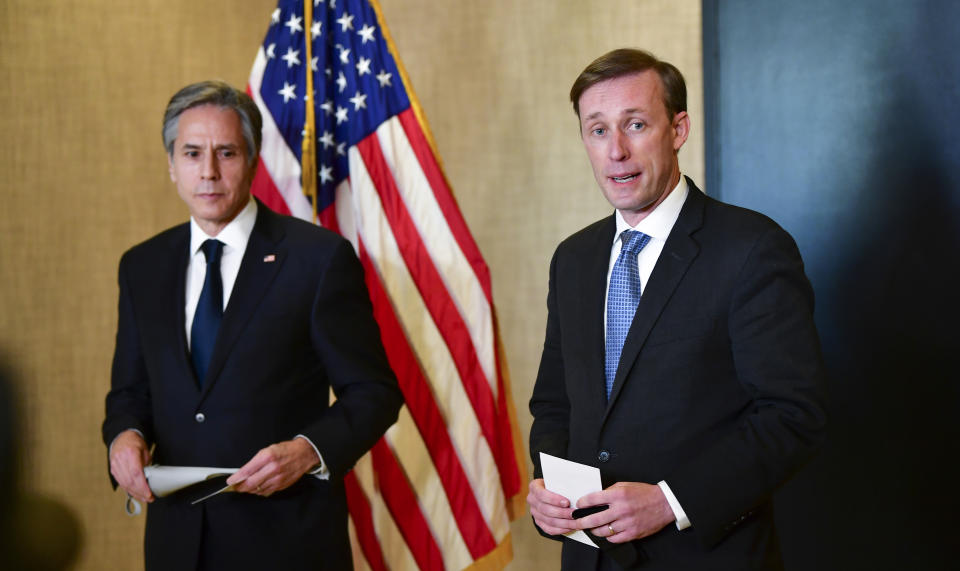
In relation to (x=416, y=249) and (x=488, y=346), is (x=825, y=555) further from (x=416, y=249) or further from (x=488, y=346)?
(x=416, y=249)

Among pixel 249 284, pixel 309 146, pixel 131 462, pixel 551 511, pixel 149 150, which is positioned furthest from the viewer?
pixel 149 150

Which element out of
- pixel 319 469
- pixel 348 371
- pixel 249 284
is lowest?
pixel 319 469

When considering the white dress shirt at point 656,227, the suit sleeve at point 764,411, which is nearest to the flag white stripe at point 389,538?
the white dress shirt at point 656,227

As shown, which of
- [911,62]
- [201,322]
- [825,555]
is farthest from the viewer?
[825,555]

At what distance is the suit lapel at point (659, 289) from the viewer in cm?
158

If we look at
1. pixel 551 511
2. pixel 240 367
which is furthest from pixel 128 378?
pixel 551 511

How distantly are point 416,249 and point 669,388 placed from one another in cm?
129

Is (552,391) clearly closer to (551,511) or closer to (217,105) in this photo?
(551,511)

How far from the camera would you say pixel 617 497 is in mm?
1471

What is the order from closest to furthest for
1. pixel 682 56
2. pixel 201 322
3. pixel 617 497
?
pixel 617 497, pixel 201 322, pixel 682 56

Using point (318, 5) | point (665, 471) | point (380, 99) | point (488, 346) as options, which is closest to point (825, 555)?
point (488, 346)

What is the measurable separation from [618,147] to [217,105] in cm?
108

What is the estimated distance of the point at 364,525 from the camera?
105 inches

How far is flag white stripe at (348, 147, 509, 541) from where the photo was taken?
2662mm
